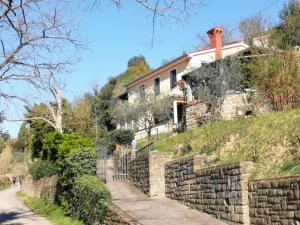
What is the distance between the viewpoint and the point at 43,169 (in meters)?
28.8

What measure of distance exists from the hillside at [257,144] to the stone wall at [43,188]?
29.6 ft

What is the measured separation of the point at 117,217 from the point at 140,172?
469cm

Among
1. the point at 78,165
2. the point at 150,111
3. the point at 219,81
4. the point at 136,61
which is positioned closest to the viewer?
the point at 78,165

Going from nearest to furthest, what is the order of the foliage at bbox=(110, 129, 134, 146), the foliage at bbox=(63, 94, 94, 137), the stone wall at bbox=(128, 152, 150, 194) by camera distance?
the stone wall at bbox=(128, 152, 150, 194), the foliage at bbox=(110, 129, 134, 146), the foliage at bbox=(63, 94, 94, 137)

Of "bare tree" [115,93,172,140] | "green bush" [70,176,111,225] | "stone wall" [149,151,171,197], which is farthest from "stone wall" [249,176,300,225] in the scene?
"bare tree" [115,93,172,140]

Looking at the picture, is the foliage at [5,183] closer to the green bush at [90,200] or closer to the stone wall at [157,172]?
the green bush at [90,200]

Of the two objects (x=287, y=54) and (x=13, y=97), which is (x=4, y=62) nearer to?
(x=13, y=97)

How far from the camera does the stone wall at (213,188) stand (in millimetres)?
11852

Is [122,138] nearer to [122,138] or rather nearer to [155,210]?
[122,138]

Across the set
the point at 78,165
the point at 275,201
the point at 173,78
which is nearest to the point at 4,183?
the point at 173,78

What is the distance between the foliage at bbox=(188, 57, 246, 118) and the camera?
25500mm

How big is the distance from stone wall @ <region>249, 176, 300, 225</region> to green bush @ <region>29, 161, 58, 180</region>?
15637 mm

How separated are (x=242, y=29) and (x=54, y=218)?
37976 mm

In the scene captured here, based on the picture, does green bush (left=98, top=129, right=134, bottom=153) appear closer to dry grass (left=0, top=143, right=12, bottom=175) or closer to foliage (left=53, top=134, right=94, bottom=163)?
foliage (left=53, top=134, right=94, bottom=163)
